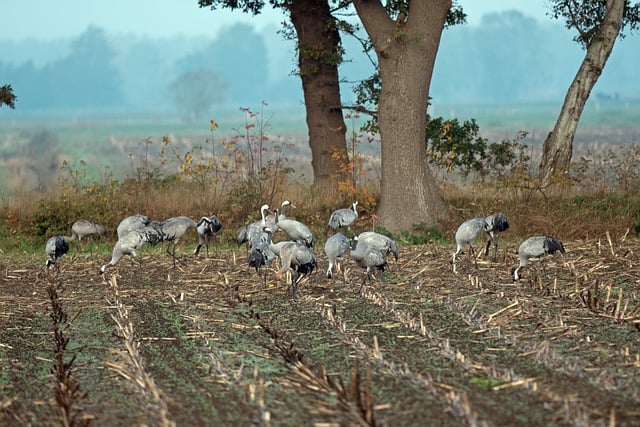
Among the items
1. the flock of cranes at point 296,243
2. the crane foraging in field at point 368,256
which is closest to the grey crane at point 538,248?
the flock of cranes at point 296,243

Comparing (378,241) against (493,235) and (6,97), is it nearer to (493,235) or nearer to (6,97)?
(493,235)

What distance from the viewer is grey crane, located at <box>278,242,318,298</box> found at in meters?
12.4

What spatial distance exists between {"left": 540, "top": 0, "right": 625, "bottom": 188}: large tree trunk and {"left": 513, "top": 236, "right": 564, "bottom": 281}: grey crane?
332 inches

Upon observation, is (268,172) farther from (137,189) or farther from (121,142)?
(121,142)

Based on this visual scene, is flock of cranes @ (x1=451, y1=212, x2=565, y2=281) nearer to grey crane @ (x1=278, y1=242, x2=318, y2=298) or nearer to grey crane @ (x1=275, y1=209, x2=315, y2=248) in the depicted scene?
grey crane @ (x1=275, y1=209, x2=315, y2=248)

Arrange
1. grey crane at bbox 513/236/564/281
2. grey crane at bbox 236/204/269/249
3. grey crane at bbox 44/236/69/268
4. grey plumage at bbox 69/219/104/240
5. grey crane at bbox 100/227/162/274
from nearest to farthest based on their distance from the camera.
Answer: grey crane at bbox 513/236/564/281
grey crane at bbox 236/204/269/249
grey crane at bbox 100/227/162/274
grey crane at bbox 44/236/69/268
grey plumage at bbox 69/219/104/240

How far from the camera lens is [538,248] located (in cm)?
1307

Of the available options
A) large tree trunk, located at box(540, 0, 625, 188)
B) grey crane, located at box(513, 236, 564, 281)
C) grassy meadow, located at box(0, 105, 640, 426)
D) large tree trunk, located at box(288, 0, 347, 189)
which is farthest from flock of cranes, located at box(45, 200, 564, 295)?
large tree trunk, located at box(540, 0, 625, 188)

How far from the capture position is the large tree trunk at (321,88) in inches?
878

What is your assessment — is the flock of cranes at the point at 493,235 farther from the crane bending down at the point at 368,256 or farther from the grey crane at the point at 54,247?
the grey crane at the point at 54,247

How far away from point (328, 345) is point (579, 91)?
44.0 feet

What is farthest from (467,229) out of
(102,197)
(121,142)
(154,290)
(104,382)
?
(121,142)

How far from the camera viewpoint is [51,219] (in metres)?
19.7

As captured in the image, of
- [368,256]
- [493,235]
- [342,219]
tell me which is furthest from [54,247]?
[493,235]
